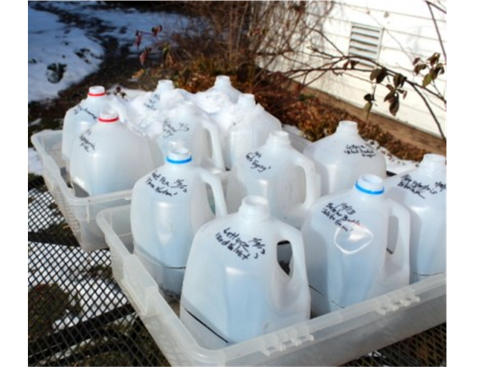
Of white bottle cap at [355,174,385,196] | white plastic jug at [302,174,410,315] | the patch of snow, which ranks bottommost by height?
the patch of snow

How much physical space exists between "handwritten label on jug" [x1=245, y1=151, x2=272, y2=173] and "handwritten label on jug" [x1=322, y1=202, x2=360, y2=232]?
8.9 inches

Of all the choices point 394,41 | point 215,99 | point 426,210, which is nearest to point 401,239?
point 426,210

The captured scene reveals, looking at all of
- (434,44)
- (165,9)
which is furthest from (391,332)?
(165,9)

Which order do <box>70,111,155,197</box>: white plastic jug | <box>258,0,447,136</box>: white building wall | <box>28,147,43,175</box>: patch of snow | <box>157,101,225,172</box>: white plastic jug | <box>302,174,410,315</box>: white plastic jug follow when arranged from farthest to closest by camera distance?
<box>258,0,447,136</box>: white building wall
<box>28,147,43,175</box>: patch of snow
<box>157,101,225,172</box>: white plastic jug
<box>70,111,155,197</box>: white plastic jug
<box>302,174,410,315</box>: white plastic jug

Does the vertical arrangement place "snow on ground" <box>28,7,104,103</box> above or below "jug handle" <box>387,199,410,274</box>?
below

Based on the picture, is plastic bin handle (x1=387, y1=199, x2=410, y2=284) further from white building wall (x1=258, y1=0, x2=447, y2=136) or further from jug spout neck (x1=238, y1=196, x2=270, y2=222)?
white building wall (x1=258, y1=0, x2=447, y2=136)

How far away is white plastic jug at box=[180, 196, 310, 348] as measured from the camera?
0.85m

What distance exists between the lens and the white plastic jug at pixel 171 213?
3.44 feet

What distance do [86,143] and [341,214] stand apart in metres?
0.74

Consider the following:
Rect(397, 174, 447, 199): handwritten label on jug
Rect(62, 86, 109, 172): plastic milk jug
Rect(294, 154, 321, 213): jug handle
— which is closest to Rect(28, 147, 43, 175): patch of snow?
Rect(62, 86, 109, 172): plastic milk jug

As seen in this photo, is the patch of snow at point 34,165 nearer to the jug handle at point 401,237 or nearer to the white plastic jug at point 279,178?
the white plastic jug at point 279,178

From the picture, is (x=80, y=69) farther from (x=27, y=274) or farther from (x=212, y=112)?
(x=27, y=274)

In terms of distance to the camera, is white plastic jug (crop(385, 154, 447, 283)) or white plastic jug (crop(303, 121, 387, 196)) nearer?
white plastic jug (crop(385, 154, 447, 283))

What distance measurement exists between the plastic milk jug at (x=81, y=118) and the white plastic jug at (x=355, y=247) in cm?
86
